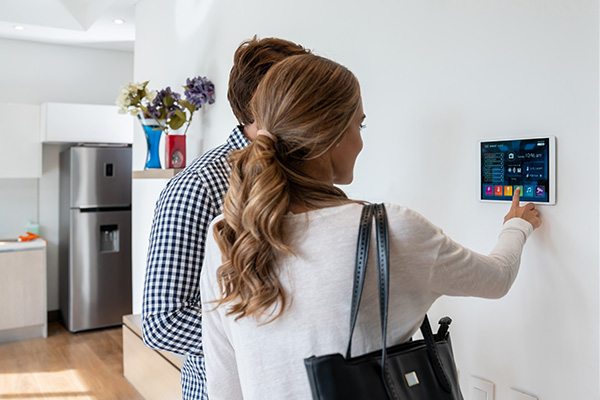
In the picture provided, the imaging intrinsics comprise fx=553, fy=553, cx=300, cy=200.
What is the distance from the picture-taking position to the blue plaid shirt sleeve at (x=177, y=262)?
1173mm

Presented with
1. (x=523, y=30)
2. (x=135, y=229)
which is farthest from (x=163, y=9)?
(x=523, y=30)

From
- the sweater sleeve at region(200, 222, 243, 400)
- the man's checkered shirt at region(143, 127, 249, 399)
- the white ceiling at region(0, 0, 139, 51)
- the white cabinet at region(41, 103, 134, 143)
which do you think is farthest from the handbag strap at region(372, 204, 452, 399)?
the white cabinet at region(41, 103, 134, 143)

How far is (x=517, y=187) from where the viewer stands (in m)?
1.27

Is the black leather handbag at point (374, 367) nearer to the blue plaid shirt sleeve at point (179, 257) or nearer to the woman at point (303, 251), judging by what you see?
the woman at point (303, 251)

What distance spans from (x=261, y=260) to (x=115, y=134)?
4013 millimetres

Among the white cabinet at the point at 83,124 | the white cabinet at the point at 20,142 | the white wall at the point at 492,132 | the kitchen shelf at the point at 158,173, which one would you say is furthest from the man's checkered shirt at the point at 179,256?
the white cabinet at the point at 20,142

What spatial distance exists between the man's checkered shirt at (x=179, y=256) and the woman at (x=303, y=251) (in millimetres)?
255

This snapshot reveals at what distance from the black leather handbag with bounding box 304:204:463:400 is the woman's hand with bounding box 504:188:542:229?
0.50m

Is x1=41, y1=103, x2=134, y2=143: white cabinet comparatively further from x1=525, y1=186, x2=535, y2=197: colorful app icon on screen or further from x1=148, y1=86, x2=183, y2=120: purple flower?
x1=525, y1=186, x2=535, y2=197: colorful app icon on screen

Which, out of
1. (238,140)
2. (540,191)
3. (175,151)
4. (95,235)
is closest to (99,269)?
(95,235)

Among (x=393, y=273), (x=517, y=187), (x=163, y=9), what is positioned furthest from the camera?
(x=163, y=9)

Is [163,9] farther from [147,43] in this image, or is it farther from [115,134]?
[115,134]

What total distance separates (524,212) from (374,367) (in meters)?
0.60

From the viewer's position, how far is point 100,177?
14.5ft
